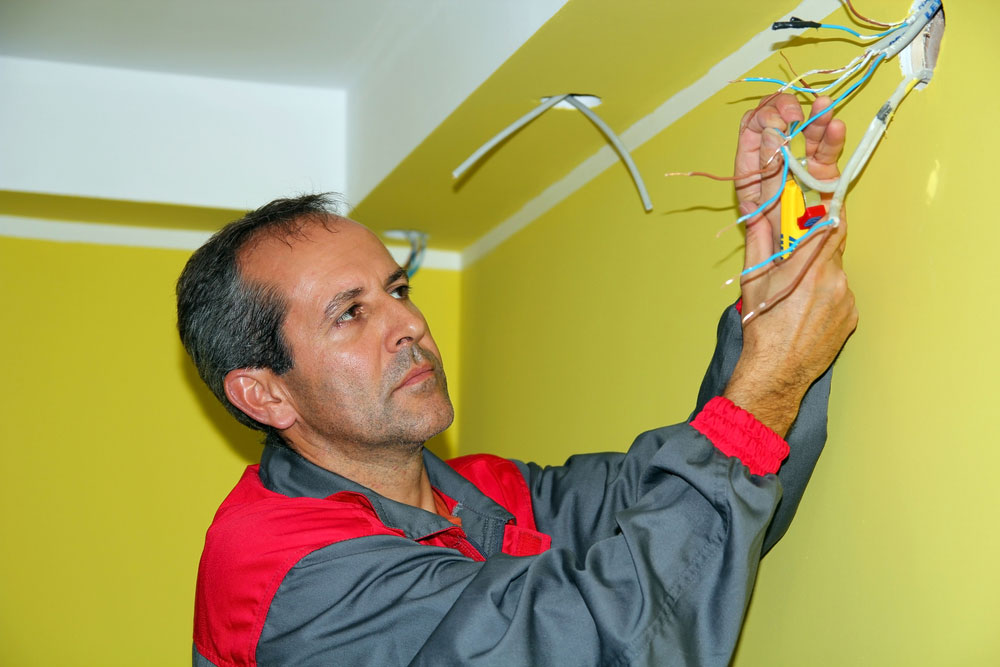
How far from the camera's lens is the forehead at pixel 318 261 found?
52.6 inches

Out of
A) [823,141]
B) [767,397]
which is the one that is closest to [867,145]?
[823,141]

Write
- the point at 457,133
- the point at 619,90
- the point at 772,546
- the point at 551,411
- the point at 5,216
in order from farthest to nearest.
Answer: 1. the point at 5,216
2. the point at 551,411
3. the point at 457,133
4. the point at 619,90
5. the point at 772,546

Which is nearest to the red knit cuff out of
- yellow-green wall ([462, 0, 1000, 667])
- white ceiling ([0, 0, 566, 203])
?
yellow-green wall ([462, 0, 1000, 667])

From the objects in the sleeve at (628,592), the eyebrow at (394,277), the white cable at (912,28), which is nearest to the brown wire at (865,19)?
the white cable at (912,28)

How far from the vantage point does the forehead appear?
1.34 m

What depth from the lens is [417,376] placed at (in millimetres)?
1322

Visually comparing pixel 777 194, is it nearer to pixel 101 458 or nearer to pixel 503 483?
pixel 503 483

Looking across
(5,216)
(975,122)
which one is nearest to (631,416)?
(975,122)

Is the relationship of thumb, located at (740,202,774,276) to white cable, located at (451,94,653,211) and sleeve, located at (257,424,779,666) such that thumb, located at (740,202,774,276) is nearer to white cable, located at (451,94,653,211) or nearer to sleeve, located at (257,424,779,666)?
sleeve, located at (257,424,779,666)

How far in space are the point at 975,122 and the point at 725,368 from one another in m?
0.37

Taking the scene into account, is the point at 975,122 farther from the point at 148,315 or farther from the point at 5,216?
the point at 5,216

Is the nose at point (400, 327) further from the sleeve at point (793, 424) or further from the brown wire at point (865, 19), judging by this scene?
the brown wire at point (865, 19)

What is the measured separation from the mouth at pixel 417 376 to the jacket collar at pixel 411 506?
15cm

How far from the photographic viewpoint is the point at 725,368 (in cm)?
115
